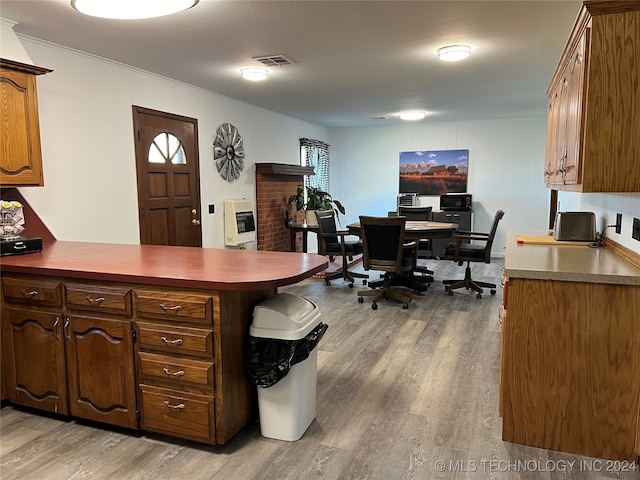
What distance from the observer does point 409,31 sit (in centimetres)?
307

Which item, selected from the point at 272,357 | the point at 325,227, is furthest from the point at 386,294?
the point at 272,357

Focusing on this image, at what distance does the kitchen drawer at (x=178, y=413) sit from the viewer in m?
2.14

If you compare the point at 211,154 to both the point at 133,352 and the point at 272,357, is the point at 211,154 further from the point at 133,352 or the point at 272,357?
the point at 272,357

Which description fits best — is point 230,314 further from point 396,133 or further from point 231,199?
point 396,133

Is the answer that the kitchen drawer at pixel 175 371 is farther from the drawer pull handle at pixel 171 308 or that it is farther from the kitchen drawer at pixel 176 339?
the drawer pull handle at pixel 171 308

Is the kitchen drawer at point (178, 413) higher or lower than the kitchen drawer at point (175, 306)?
lower

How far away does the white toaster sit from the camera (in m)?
3.10

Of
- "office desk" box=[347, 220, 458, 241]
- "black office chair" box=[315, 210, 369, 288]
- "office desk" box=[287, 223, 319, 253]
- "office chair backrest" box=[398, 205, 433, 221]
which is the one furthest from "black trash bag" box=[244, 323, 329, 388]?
"office chair backrest" box=[398, 205, 433, 221]

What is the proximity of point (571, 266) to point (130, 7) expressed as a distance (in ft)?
8.25

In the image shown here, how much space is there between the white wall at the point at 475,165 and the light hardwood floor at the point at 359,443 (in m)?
4.82

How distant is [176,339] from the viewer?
2.14 metres

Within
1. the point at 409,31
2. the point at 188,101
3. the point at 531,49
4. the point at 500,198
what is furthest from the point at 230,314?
the point at 500,198

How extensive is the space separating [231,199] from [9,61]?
3004 millimetres

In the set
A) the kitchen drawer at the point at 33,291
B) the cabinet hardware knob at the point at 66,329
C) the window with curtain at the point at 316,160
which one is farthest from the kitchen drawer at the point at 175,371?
the window with curtain at the point at 316,160
